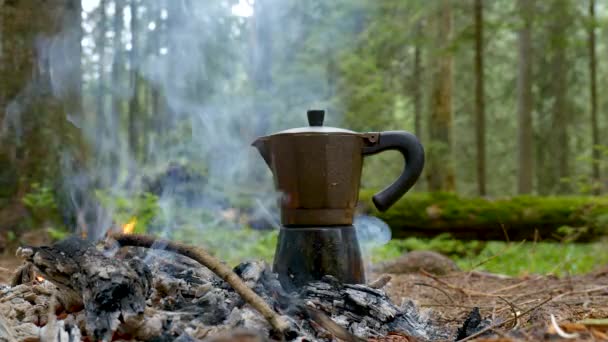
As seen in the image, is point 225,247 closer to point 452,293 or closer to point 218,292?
point 452,293

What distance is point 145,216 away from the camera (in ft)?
18.4

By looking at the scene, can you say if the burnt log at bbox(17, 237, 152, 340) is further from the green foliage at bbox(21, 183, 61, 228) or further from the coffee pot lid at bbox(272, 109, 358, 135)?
the green foliage at bbox(21, 183, 61, 228)

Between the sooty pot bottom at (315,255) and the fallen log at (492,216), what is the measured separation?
4.10m

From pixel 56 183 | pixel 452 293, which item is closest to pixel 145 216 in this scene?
pixel 56 183

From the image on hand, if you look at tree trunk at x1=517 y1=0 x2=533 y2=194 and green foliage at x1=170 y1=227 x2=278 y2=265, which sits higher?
tree trunk at x1=517 y1=0 x2=533 y2=194

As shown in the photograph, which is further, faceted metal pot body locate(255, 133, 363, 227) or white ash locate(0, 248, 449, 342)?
faceted metal pot body locate(255, 133, 363, 227)

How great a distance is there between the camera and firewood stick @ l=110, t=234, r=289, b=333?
5.97ft

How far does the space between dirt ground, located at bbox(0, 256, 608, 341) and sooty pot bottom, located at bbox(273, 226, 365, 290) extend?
42 centimetres

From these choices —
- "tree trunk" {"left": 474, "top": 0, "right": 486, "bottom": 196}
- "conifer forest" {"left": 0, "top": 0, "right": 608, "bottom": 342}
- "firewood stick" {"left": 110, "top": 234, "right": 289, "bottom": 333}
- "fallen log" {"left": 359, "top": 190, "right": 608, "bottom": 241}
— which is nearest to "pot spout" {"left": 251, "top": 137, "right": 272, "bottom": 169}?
"conifer forest" {"left": 0, "top": 0, "right": 608, "bottom": 342}

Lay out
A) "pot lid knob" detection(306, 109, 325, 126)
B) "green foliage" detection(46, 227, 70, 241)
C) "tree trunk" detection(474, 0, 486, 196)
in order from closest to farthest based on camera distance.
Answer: "pot lid knob" detection(306, 109, 325, 126) < "green foliage" detection(46, 227, 70, 241) < "tree trunk" detection(474, 0, 486, 196)

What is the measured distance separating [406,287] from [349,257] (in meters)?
1.83

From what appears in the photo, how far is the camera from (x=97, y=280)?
1884mm

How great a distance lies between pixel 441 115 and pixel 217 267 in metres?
7.55

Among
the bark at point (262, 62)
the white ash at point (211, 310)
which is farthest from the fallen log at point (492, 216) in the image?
the white ash at point (211, 310)
